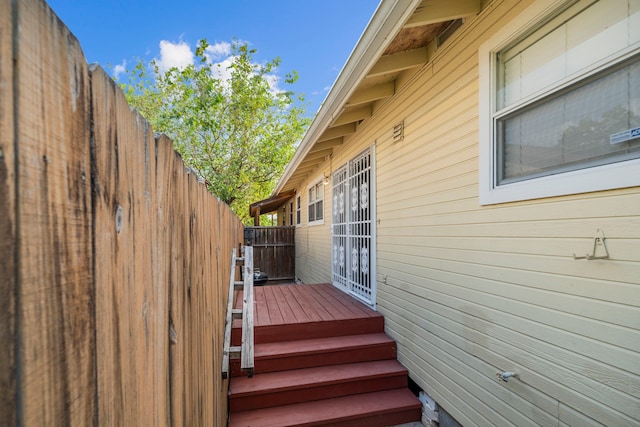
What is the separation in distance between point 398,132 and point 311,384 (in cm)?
290

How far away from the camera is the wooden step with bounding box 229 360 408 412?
304cm

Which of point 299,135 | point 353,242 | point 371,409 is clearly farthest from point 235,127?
point 371,409

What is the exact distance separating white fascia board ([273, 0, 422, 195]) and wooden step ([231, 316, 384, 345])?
2.57m

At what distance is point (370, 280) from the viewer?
446cm

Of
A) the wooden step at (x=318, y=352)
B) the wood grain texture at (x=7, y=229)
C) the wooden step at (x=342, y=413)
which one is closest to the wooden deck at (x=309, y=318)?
the wooden step at (x=318, y=352)

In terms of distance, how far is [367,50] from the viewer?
264 cm

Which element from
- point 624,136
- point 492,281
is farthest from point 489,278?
point 624,136

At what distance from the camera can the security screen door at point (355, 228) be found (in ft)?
14.8

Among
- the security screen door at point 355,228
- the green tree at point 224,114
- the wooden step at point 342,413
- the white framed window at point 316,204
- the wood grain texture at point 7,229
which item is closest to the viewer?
the wood grain texture at point 7,229

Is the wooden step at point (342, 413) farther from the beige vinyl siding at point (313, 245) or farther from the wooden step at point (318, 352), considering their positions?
the beige vinyl siding at point (313, 245)

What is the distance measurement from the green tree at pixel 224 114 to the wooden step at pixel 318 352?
11.3 meters

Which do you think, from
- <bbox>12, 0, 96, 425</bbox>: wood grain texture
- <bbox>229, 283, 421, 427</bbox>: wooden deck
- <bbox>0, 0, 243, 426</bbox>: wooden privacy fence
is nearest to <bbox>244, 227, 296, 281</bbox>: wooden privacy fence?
<bbox>229, 283, 421, 427</bbox>: wooden deck

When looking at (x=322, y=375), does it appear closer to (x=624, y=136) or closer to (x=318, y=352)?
(x=318, y=352)

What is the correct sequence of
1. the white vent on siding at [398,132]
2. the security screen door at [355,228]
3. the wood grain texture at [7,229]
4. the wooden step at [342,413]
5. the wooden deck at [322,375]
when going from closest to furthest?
the wood grain texture at [7,229] → the wooden step at [342,413] → the wooden deck at [322,375] → the white vent on siding at [398,132] → the security screen door at [355,228]
